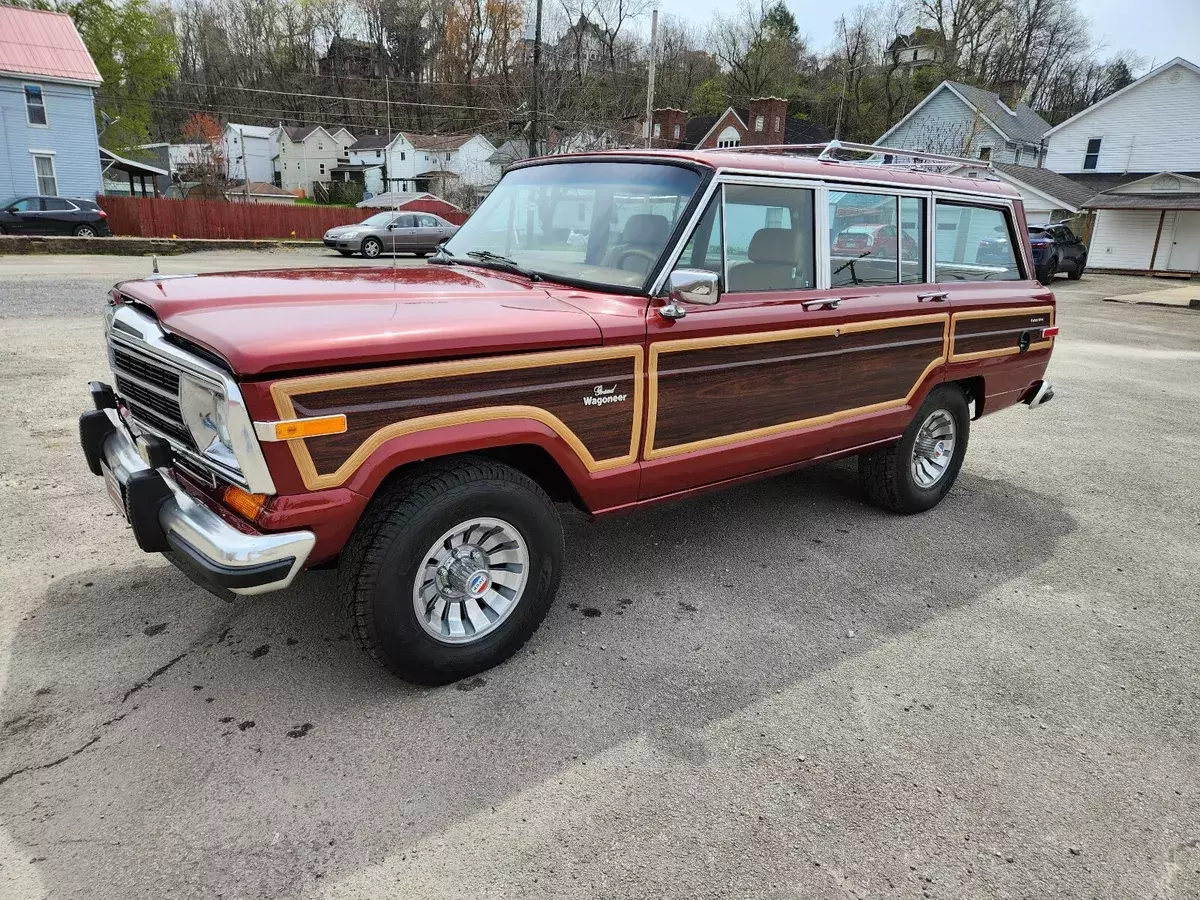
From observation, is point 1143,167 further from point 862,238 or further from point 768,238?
point 768,238

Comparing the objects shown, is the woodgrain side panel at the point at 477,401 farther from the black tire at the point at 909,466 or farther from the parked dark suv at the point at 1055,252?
the parked dark suv at the point at 1055,252

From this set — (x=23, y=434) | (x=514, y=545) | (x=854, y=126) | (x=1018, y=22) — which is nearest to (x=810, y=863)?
(x=514, y=545)

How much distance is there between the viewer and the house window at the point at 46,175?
3132 cm

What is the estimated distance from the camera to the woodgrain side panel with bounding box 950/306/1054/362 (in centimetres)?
490

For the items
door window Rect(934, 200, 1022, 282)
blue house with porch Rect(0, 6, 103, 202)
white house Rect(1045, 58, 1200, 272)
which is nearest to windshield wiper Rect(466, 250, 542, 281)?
door window Rect(934, 200, 1022, 282)

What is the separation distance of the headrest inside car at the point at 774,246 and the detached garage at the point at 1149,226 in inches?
1231

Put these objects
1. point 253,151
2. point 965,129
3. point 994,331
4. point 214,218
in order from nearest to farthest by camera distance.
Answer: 1. point 994,331
2. point 214,218
3. point 965,129
4. point 253,151

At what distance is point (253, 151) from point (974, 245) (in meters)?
87.0

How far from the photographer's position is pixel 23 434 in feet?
18.9

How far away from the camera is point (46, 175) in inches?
1244

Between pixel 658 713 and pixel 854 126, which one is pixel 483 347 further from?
pixel 854 126

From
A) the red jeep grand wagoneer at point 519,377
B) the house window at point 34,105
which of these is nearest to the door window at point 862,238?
the red jeep grand wagoneer at point 519,377

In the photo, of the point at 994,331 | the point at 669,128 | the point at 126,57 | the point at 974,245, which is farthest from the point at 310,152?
the point at 994,331

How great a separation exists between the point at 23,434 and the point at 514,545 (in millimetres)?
4676
